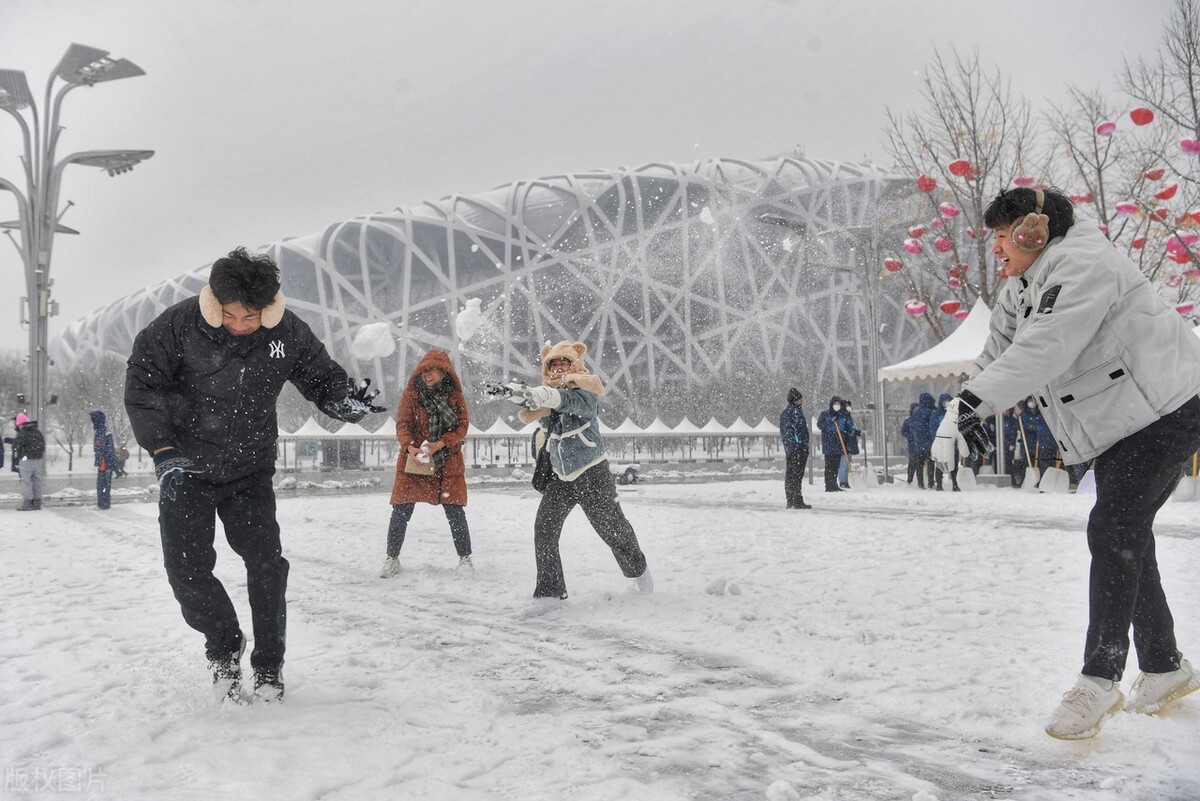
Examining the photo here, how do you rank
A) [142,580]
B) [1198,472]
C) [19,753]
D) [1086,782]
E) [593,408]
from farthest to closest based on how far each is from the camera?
[1198,472]
[142,580]
[593,408]
[19,753]
[1086,782]

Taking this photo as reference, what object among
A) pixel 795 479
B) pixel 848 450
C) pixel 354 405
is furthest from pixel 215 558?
pixel 848 450

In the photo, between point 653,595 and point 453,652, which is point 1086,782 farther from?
point 653,595

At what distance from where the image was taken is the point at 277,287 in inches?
120

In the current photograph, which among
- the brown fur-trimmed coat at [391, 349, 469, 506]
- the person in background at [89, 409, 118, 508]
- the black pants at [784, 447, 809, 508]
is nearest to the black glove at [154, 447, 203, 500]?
the brown fur-trimmed coat at [391, 349, 469, 506]

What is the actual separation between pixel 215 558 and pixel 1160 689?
3014 mm

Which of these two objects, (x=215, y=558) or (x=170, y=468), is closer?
(x=170, y=468)

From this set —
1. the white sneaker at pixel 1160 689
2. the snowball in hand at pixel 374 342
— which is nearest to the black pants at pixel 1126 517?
the white sneaker at pixel 1160 689

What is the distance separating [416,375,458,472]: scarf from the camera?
20.0 feet

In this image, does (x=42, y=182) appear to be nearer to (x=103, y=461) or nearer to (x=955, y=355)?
(x=103, y=461)

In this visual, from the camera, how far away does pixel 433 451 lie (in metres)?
5.98

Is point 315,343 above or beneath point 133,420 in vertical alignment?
above

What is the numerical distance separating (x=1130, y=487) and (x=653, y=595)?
2981 mm

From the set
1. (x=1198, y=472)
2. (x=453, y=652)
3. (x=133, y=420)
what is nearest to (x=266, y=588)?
(x=133, y=420)

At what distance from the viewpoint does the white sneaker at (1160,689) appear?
267 centimetres
